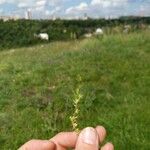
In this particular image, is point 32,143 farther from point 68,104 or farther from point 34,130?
point 68,104

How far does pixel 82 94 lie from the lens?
8.52 metres

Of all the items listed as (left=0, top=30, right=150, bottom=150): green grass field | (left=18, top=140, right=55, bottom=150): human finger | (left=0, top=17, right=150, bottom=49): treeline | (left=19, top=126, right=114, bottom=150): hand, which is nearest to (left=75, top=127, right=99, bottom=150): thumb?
(left=19, top=126, right=114, bottom=150): hand

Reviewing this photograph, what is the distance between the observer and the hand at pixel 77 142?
5.52ft

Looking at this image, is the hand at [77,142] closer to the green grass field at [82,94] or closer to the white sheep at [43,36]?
the green grass field at [82,94]

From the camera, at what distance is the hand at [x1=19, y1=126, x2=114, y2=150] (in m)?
1.68

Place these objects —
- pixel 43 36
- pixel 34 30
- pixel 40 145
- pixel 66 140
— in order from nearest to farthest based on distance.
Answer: pixel 66 140 → pixel 40 145 → pixel 43 36 → pixel 34 30

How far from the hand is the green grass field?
137 inches

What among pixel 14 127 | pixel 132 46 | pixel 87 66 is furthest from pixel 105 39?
pixel 14 127

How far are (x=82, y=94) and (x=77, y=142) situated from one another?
6.80m

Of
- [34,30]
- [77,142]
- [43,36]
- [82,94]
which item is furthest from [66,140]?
[34,30]

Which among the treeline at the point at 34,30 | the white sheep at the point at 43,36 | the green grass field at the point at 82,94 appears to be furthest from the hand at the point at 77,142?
the white sheep at the point at 43,36

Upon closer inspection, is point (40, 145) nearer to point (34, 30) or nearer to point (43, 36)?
point (43, 36)

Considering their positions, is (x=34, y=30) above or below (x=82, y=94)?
below

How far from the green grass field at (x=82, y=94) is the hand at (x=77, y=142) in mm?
3480
